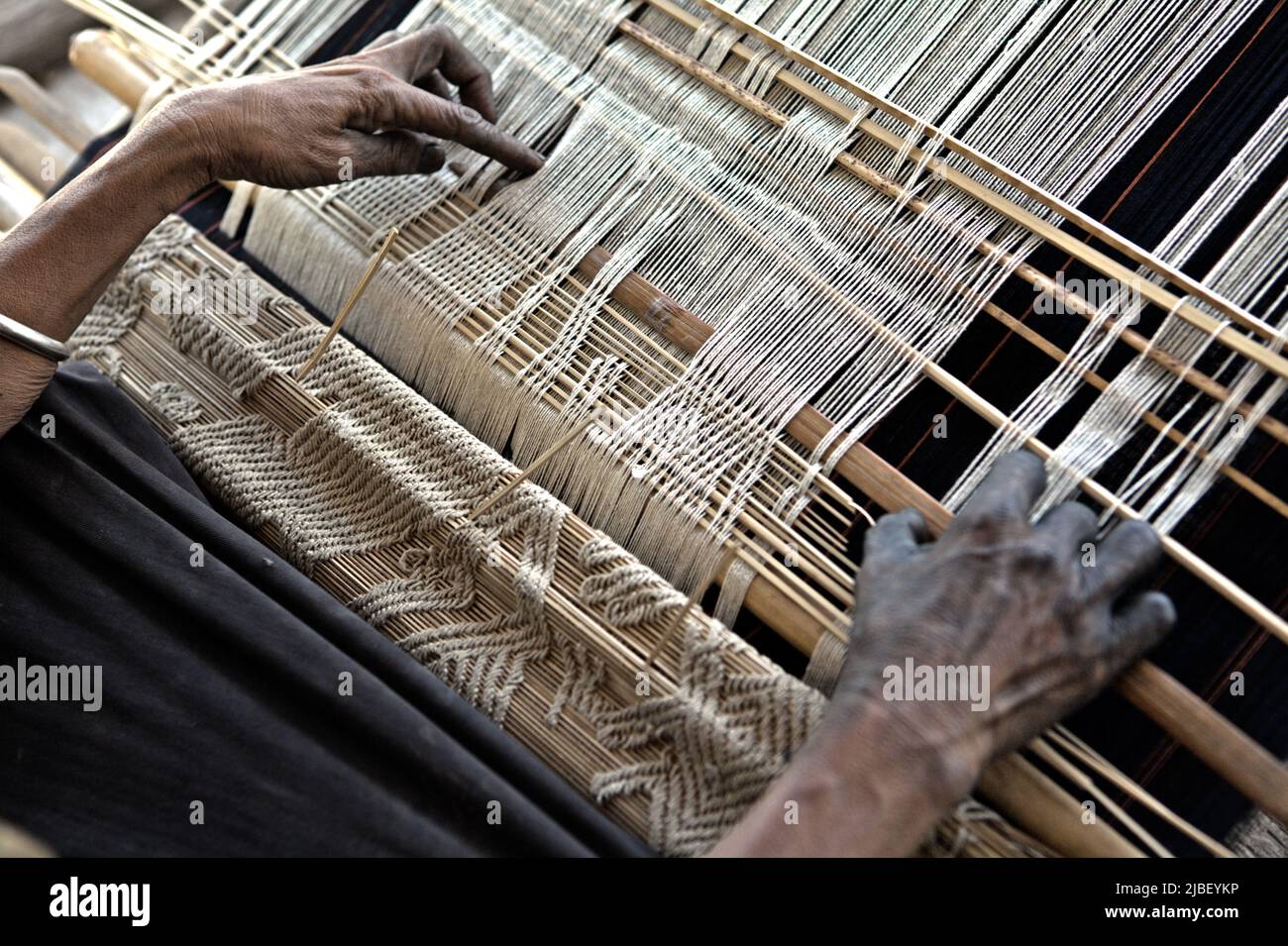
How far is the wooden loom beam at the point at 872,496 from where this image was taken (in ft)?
3.49

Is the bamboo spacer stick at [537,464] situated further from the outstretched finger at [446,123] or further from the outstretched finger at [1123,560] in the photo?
the outstretched finger at [1123,560]

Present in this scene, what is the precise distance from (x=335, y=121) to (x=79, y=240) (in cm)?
37

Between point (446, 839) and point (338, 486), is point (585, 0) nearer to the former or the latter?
point (338, 486)

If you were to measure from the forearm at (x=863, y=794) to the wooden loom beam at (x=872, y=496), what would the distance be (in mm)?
235

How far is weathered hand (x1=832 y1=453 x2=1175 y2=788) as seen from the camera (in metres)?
0.99

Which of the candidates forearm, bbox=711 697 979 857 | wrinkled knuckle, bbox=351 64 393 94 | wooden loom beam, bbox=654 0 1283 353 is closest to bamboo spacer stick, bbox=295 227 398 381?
wrinkled knuckle, bbox=351 64 393 94

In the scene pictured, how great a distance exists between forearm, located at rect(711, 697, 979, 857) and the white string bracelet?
1.04 m

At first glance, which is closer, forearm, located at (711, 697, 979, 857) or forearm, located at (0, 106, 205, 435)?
forearm, located at (711, 697, 979, 857)

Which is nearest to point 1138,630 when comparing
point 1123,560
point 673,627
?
point 1123,560

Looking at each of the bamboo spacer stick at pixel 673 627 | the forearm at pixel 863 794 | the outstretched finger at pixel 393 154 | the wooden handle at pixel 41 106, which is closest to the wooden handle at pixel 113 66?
the wooden handle at pixel 41 106

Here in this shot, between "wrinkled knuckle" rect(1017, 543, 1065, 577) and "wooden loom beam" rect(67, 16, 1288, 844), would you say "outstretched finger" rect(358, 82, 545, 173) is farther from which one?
"wrinkled knuckle" rect(1017, 543, 1065, 577)

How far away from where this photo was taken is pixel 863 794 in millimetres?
959
